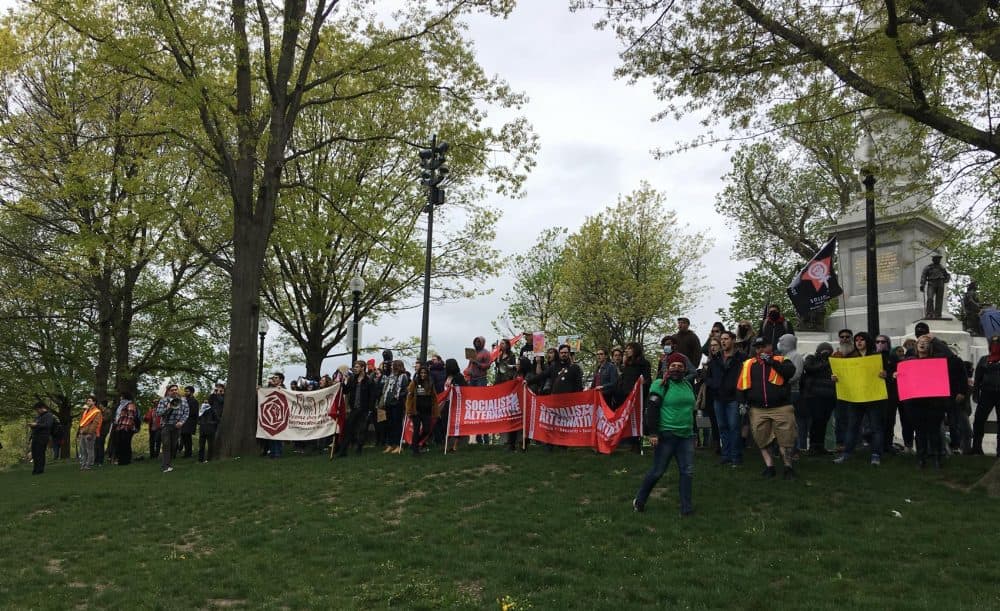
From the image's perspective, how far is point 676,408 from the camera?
9.51m

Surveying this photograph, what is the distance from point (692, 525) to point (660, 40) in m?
7.48

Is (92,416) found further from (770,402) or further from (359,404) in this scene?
(770,402)

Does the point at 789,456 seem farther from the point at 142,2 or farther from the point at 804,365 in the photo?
the point at 142,2

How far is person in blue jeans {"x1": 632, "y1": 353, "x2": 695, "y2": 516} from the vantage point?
9469mm

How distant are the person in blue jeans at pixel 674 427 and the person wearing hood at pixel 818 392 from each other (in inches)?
138

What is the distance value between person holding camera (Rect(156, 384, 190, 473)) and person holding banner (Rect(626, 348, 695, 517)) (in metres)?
11.7

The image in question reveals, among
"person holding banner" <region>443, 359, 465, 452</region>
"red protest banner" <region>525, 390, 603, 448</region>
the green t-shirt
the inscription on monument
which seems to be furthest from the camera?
the inscription on monument

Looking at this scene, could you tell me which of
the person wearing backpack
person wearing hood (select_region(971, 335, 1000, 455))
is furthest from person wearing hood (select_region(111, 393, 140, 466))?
person wearing hood (select_region(971, 335, 1000, 455))

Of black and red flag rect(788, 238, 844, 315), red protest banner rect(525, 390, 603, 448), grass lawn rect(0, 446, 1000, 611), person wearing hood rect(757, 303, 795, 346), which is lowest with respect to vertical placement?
grass lawn rect(0, 446, 1000, 611)

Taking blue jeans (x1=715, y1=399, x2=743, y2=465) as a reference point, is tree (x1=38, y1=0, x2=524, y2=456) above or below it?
above

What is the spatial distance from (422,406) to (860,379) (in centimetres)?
795

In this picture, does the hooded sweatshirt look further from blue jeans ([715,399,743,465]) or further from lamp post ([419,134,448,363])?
lamp post ([419,134,448,363])

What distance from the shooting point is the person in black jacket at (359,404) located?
16.1 metres

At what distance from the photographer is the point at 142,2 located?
55.4 ft
